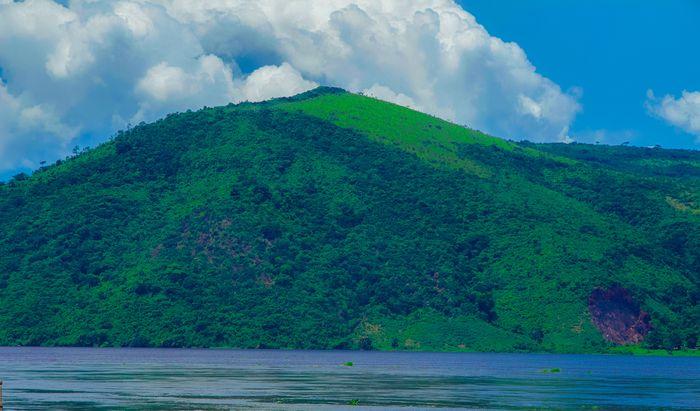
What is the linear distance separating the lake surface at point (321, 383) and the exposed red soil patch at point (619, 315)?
34.2 meters

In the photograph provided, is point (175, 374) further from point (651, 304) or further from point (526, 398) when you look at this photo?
point (651, 304)

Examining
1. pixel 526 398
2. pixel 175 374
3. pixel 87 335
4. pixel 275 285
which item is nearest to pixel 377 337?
pixel 275 285

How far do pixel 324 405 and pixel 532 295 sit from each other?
431 feet

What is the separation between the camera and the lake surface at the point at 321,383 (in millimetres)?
75062

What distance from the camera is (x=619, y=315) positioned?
197 meters

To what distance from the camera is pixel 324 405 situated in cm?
7275

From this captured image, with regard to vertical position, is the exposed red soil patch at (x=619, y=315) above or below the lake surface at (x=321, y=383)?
above

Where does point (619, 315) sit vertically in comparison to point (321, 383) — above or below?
above

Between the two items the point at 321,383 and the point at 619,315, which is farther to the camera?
the point at 619,315

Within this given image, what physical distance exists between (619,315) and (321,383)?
11411 centimetres

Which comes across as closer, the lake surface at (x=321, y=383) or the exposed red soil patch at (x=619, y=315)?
the lake surface at (x=321, y=383)

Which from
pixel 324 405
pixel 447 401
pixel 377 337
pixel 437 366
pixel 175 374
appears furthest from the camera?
pixel 377 337

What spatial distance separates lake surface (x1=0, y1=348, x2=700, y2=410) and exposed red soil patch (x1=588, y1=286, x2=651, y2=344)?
34177 mm

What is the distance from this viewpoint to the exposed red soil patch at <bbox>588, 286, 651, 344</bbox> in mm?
193500
